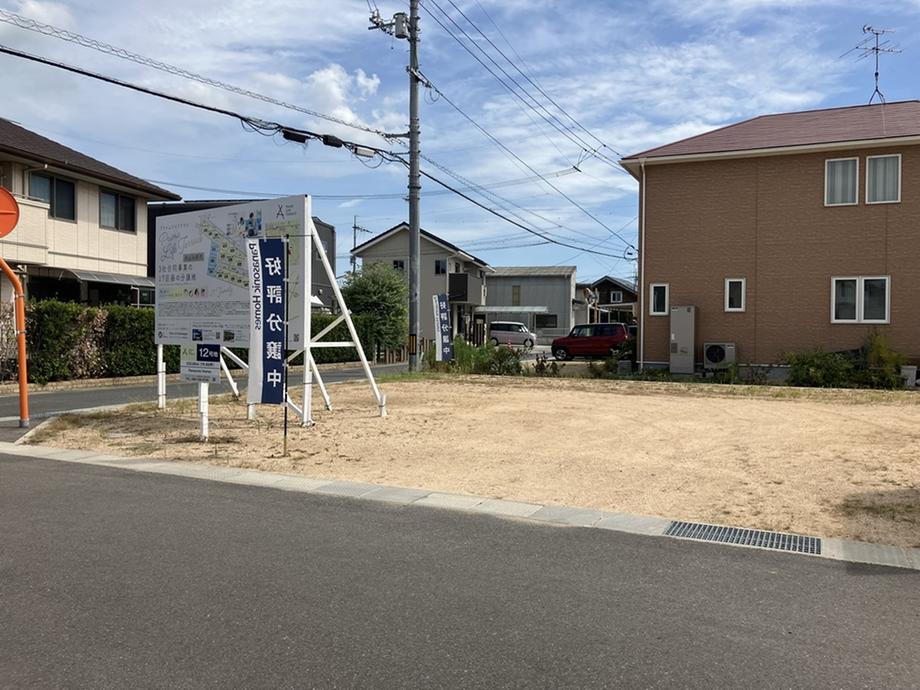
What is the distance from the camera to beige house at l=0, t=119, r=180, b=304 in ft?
65.6

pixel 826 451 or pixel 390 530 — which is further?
pixel 826 451

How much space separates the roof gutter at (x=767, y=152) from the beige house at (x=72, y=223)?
1567 centimetres

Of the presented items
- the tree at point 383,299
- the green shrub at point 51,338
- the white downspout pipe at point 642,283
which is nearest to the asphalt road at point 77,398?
the green shrub at point 51,338

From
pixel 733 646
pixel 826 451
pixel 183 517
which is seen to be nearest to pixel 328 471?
pixel 183 517

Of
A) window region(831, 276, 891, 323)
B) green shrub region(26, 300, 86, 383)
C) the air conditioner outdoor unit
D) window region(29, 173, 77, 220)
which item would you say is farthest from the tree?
window region(831, 276, 891, 323)

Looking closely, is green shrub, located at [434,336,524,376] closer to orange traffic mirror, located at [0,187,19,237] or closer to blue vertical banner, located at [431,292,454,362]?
blue vertical banner, located at [431,292,454,362]

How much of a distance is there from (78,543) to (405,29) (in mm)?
18601

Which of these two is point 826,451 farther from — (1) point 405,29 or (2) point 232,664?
(1) point 405,29

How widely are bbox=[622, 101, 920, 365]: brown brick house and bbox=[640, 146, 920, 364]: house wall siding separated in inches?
1.1

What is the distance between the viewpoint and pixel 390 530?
573 centimetres

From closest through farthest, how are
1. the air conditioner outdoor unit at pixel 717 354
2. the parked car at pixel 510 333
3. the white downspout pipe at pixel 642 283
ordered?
1. the air conditioner outdoor unit at pixel 717 354
2. the white downspout pipe at pixel 642 283
3. the parked car at pixel 510 333

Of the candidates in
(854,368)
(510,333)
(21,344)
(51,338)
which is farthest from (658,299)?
(510,333)

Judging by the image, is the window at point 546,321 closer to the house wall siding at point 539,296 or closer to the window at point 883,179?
the house wall siding at point 539,296

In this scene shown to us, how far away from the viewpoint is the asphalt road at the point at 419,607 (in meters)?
3.39
